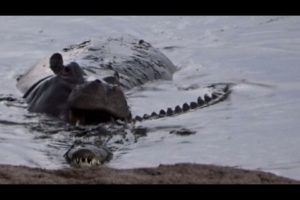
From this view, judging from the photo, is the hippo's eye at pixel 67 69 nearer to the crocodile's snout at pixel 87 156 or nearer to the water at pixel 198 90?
the water at pixel 198 90

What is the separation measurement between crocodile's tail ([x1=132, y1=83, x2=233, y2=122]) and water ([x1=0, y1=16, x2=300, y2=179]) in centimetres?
13

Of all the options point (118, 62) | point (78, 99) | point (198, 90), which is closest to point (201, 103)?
point (198, 90)

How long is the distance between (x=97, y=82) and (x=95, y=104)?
0.74ft

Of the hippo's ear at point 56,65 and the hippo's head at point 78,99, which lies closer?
the hippo's head at point 78,99

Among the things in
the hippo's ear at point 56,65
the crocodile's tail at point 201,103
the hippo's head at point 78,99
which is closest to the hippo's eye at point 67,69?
the hippo's head at point 78,99

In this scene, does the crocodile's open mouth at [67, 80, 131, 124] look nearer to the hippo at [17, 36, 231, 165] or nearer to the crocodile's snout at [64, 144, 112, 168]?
the hippo at [17, 36, 231, 165]

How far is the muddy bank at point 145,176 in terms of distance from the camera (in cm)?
424

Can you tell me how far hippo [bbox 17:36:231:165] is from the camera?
796 centimetres

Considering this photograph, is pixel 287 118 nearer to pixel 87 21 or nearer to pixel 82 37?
pixel 82 37

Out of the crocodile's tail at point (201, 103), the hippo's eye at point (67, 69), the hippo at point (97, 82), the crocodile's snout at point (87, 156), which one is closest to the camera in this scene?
the crocodile's snout at point (87, 156)

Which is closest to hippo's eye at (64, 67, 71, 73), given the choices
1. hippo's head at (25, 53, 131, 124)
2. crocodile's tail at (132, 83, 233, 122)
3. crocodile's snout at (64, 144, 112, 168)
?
hippo's head at (25, 53, 131, 124)

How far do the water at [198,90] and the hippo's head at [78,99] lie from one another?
0.70 ft

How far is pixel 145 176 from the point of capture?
4602mm
